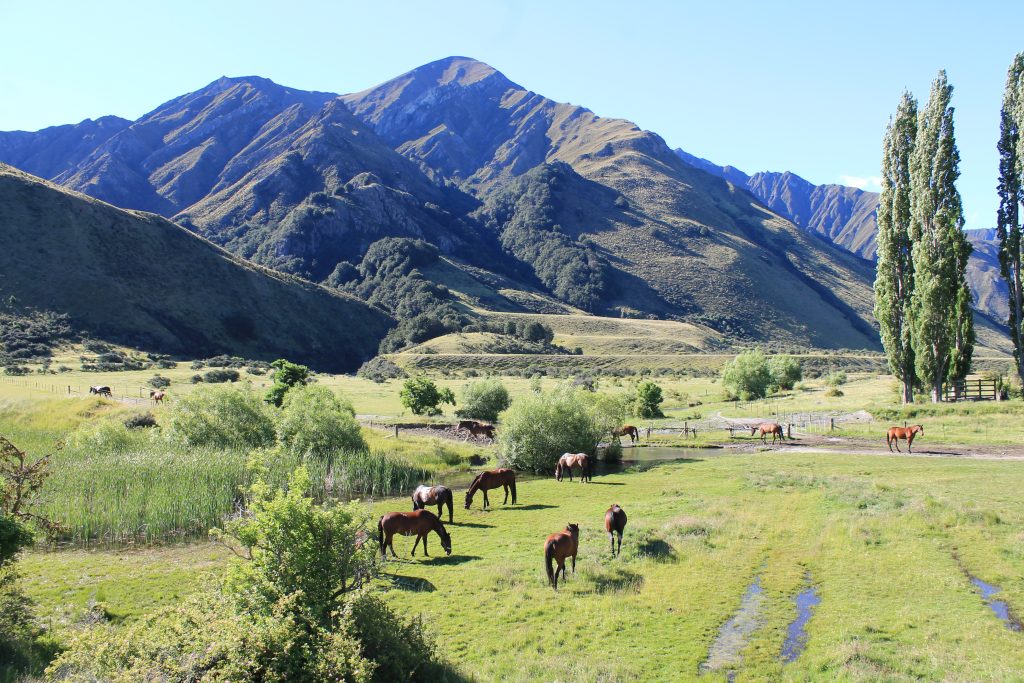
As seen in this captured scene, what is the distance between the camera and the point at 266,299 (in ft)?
487

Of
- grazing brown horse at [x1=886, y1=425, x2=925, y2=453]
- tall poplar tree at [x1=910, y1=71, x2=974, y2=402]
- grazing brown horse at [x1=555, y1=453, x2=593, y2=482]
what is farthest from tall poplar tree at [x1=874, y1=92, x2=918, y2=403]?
grazing brown horse at [x1=555, y1=453, x2=593, y2=482]

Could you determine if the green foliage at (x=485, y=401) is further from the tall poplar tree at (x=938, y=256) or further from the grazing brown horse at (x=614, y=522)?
the grazing brown horse at (x=614, y=522)

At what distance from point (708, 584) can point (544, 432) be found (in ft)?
80.3

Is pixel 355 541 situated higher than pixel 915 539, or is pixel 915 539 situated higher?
pixel 355 541

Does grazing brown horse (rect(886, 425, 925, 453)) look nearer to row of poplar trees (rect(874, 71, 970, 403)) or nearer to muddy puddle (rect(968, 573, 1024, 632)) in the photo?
row of poplar trees (rect(874, 71, 970, 403))

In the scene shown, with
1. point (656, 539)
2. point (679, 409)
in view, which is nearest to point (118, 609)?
point (656, 539)

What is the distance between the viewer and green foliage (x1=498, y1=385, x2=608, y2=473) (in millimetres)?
41344

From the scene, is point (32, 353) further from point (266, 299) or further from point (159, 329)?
point (266, 299)

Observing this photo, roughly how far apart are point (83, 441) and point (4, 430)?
10.2 m

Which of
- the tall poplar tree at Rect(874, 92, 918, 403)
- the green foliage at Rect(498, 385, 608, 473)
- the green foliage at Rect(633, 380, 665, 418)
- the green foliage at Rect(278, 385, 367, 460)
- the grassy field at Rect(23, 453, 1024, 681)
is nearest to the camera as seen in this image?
the grassy field at Rect(23, 453, 1024, 681)

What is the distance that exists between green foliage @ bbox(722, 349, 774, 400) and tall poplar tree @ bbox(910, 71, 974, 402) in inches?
1029

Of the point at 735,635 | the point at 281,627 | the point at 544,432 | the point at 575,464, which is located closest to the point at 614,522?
the point at 735,635

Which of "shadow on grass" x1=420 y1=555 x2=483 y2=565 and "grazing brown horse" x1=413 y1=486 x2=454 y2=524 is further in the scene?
"grazing brown horse" x1=413 y1=486 x2=454 y2=524

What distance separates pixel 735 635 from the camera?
46.4 feet
